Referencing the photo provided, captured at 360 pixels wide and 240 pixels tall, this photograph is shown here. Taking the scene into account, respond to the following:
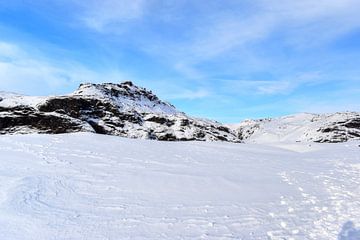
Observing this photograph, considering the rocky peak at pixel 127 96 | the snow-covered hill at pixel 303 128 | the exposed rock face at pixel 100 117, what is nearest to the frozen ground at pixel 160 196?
the exposed rock face at pixel 100 117

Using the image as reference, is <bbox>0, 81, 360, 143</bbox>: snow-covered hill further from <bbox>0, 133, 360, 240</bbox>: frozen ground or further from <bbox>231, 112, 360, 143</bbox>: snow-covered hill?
<bbox>0, 133, 360, 240</bbox>: frozen ground

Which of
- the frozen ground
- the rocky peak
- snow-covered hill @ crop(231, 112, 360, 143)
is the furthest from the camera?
snow-covered hill @ crop(231, 112, 360, 143)

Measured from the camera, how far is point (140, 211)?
769 centimetres

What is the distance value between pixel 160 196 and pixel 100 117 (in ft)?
156

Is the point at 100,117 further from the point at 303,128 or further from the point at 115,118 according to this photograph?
the point at 303,128

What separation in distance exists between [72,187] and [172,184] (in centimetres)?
288

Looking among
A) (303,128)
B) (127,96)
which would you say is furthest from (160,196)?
(303,128)

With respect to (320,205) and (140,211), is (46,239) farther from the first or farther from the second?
(320,205)

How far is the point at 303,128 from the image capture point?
9681 centimetres

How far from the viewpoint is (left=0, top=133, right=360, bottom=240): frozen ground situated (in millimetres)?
6629

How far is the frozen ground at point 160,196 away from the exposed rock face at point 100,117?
27.4 m

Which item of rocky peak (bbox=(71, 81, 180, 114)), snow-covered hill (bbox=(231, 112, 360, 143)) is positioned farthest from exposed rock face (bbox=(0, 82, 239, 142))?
snow-covered hill (bbox=(231, 112, 360, 143))

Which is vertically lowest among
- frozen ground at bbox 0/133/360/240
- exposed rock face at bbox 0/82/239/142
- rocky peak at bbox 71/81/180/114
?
frozen ground at bbox 0/133/360/240

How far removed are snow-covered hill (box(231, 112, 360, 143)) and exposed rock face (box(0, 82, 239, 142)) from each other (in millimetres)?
27328
